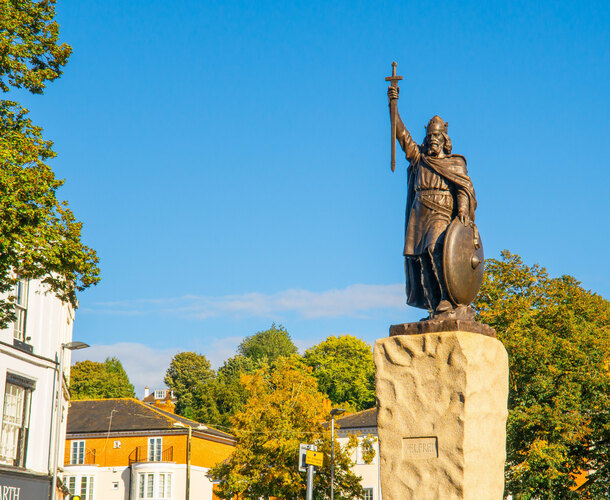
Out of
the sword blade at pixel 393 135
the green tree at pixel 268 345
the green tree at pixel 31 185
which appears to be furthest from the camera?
the green tree at pixel 268 345

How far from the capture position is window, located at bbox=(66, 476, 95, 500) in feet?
181

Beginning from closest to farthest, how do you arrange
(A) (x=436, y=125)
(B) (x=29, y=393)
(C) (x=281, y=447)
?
(A) (x=436, y=125) < (B) (x=29, y=393) < (C) (x=281, y=447)

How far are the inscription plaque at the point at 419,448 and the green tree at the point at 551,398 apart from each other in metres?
22.9

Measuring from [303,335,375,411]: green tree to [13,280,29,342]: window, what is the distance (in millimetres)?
48237

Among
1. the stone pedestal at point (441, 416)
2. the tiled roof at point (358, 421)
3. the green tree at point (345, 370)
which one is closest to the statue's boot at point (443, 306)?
the stone pedestal at point (441, 416)

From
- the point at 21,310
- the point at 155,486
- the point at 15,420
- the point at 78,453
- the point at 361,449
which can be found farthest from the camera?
the point at 78,453

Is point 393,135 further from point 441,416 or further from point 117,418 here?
point 117,418

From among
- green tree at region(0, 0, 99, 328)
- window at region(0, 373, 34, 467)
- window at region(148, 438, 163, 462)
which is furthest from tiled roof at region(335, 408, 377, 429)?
green tree at region(0, 0, 99, 328)

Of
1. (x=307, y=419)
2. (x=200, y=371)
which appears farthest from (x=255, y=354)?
(x=307, y=419)

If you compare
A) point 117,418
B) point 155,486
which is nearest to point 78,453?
point 117,418

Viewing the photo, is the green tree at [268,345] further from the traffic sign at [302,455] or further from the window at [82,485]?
the traffic sign at [302,455]

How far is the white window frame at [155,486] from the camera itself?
2124 inches

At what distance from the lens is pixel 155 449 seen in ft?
182

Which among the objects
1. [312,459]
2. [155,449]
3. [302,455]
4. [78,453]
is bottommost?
[312,459]
